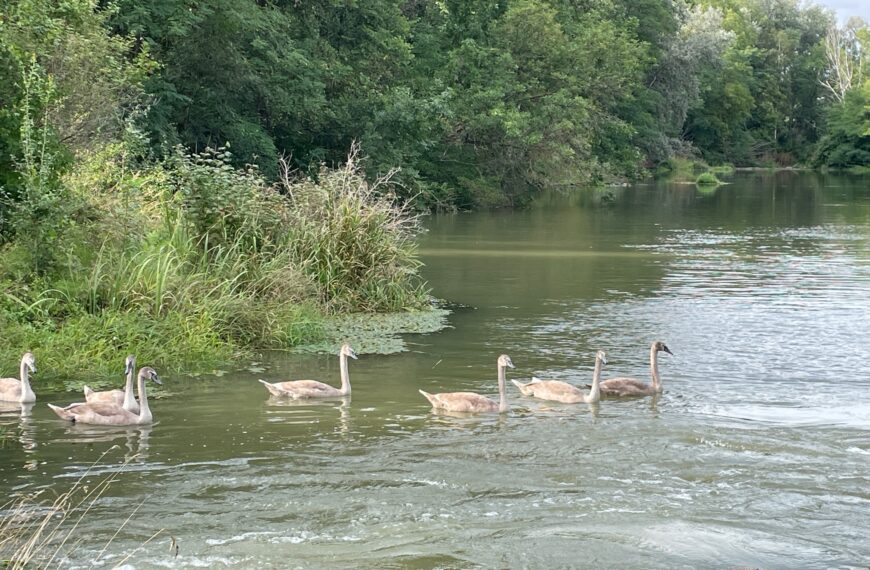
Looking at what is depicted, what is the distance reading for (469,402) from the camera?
12.9 meters

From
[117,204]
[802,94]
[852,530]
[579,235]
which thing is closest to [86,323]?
[117,204]

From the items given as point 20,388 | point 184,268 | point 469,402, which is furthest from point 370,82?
point 20,388

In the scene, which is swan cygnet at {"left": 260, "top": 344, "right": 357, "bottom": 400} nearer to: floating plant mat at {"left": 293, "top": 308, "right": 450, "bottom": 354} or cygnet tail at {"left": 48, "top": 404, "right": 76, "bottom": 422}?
cygnet tail at {"left": 48, "top": 404, "right": 76, "bottom": 422}

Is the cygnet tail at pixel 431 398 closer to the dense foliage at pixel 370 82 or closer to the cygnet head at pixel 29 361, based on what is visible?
the cygnet head at pixel 29 361

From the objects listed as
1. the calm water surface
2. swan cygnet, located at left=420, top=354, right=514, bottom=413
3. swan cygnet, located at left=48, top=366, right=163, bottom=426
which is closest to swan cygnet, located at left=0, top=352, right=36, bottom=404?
the calm water surface

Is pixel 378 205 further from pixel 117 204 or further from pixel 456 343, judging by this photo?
pixel 117 204

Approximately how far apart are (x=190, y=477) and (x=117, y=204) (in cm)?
763

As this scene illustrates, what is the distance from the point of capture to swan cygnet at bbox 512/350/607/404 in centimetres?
1344

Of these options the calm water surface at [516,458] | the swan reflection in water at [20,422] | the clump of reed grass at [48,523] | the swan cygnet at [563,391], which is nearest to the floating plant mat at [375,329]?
the calm water surface at [516,458]

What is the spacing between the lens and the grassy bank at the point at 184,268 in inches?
583

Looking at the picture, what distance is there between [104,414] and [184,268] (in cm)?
516

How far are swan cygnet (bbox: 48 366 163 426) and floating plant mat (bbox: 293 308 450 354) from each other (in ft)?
15.1

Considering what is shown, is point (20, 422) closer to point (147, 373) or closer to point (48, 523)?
point (147, 373)

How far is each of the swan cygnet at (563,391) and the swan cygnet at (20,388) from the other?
546 centimetres
